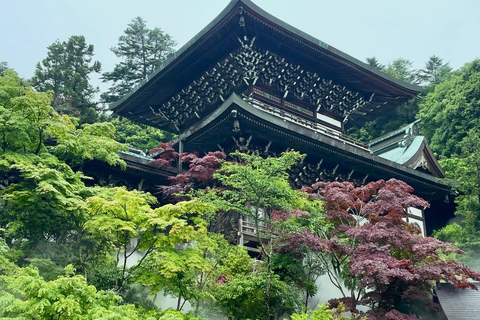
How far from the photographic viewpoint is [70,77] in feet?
98.1

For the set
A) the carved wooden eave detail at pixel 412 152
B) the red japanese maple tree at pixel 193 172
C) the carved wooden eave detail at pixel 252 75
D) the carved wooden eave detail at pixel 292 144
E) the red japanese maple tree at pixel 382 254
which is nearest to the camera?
the red japanese maple tree at pixel 382 254

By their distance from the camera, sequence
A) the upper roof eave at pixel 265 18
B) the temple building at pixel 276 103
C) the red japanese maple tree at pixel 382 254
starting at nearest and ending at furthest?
1. the red japanese maple tree at pixel 382 254
2. the upper roof eave at pixel 265 18
3. the temple building at pixel 276 103

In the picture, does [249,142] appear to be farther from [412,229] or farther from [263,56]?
[412,229]

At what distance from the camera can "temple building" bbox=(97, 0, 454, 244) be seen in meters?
16.5

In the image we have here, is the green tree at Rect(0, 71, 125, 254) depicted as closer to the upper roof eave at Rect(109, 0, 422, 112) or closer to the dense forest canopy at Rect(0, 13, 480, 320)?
the dense forest canopy at Rect(0, 13, 480, 320)

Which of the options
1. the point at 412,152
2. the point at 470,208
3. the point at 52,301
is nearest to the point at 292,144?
the point at 412,152

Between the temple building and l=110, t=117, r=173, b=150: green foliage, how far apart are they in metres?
10.2

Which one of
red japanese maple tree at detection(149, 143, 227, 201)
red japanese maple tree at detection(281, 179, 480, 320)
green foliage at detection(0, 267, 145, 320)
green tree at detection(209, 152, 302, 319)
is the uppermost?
red japanese maple tree at detection(149, 143, 227, 201)

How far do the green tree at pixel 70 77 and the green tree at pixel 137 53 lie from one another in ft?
22.5

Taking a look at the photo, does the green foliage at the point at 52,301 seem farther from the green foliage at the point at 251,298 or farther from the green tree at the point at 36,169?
the green foliage at the point at 251,298

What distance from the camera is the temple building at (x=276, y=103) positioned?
1647 centimetres

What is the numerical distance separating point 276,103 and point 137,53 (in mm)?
26001

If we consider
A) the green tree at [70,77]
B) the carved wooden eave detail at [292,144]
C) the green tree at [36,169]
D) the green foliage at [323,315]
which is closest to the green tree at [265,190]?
the green foliage at [323,315]

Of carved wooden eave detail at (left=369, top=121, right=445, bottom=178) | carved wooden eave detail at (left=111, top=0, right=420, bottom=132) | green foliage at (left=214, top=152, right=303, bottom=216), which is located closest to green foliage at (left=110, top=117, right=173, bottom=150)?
carved wooden eave detail at (left=111, top=0, right=420, bottom=132)
